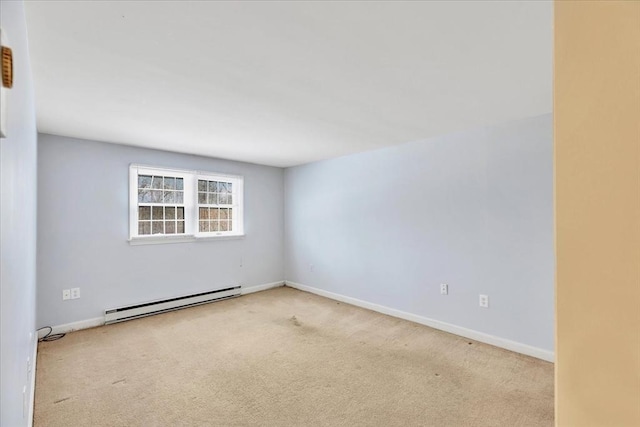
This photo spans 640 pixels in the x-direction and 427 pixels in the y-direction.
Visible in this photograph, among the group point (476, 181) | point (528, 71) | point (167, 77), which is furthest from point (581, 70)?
point (476, 181)

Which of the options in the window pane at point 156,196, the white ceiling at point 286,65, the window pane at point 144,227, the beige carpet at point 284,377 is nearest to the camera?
the white ceiling at point 286,65

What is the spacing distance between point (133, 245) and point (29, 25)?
9.62 ft

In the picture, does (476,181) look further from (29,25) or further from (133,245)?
(133,245)

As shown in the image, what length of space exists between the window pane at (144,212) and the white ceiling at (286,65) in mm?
1182

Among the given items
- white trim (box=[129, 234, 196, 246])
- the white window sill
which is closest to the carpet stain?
the white window sill

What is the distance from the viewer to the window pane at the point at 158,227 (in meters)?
4.10

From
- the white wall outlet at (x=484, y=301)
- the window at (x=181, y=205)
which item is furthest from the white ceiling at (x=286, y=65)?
the white wall outlet at (x=484, y=301)

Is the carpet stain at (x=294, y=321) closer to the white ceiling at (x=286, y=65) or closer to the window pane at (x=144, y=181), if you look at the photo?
the white ceiling at (x=286, y=65)

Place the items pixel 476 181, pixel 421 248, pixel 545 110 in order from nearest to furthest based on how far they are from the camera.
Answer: pixel 545 110
pixel 476 181
pixel 421 248

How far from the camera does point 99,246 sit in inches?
142

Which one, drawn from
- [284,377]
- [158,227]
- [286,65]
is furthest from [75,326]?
[286,65]

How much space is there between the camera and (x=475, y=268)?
321 cm

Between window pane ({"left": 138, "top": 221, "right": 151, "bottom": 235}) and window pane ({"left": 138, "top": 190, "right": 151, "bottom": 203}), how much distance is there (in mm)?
294

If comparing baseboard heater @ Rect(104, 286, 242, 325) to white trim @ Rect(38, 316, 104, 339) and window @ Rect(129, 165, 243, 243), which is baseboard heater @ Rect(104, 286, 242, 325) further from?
window @ Rect(129, 165, 243, 243)
